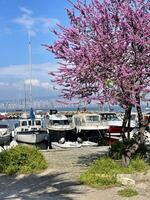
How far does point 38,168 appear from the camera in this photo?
1580 centimetres

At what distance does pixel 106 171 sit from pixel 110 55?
3.60 meters

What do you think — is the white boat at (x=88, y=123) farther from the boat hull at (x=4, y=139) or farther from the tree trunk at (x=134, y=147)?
the tree trunk at (x=134, y=147)

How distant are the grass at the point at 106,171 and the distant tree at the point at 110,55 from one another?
579 mm

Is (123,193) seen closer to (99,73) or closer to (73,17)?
(99,73)

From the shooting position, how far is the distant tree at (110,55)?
1384 centimetres

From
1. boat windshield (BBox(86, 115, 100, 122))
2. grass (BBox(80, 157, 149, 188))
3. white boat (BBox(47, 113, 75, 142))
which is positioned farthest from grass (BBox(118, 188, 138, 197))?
boat windshield (BBox(86, 115, 100, 122))

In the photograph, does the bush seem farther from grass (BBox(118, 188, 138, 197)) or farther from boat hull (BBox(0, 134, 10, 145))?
boat hull (BBox(0, 134, 10, 145))

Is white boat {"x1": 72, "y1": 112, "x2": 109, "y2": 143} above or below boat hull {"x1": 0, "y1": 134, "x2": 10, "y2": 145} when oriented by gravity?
above

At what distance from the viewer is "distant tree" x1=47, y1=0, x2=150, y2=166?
13.8 metres

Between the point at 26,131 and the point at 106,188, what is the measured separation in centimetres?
2458

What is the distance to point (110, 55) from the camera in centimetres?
1395

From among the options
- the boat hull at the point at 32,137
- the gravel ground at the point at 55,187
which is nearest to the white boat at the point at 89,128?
the boat hull at the point at 32,137

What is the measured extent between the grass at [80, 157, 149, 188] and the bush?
2.68m

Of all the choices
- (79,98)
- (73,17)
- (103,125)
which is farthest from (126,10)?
(103,125)
